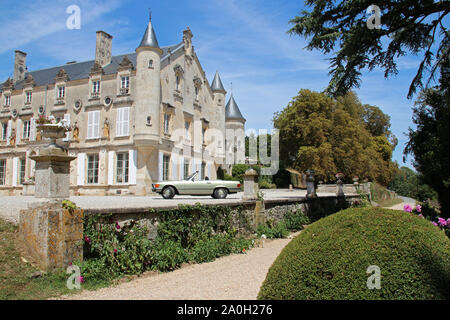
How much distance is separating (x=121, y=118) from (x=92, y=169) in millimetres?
4176

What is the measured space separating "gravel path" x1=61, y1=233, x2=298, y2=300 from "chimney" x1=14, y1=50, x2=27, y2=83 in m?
31.7

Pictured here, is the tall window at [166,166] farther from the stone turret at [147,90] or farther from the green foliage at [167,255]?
the green foliage at [167,255]

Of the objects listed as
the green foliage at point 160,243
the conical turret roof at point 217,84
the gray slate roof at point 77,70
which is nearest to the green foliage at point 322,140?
the conical turret roof at point 217,84

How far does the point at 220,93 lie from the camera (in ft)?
105

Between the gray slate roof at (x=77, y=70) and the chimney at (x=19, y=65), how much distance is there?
2.89ft

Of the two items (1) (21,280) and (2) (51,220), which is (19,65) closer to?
(2) (51,220)

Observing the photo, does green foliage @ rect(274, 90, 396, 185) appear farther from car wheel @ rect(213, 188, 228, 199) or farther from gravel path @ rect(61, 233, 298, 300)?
gravel path @ rect(61, 233, 298, 300)

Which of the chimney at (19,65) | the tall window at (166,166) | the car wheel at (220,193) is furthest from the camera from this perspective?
the chimney at (19,65)

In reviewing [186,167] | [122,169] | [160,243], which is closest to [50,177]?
[160,243]

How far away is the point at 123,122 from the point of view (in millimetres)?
23312

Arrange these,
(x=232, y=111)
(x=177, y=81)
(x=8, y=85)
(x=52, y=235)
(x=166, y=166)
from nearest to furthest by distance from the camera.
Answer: (x=52, y=235)
(x=166, y=166)
(x=177, y=81)
(x=8, y=85)
(x=232, y=111)

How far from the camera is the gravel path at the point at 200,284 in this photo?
16.2ft
